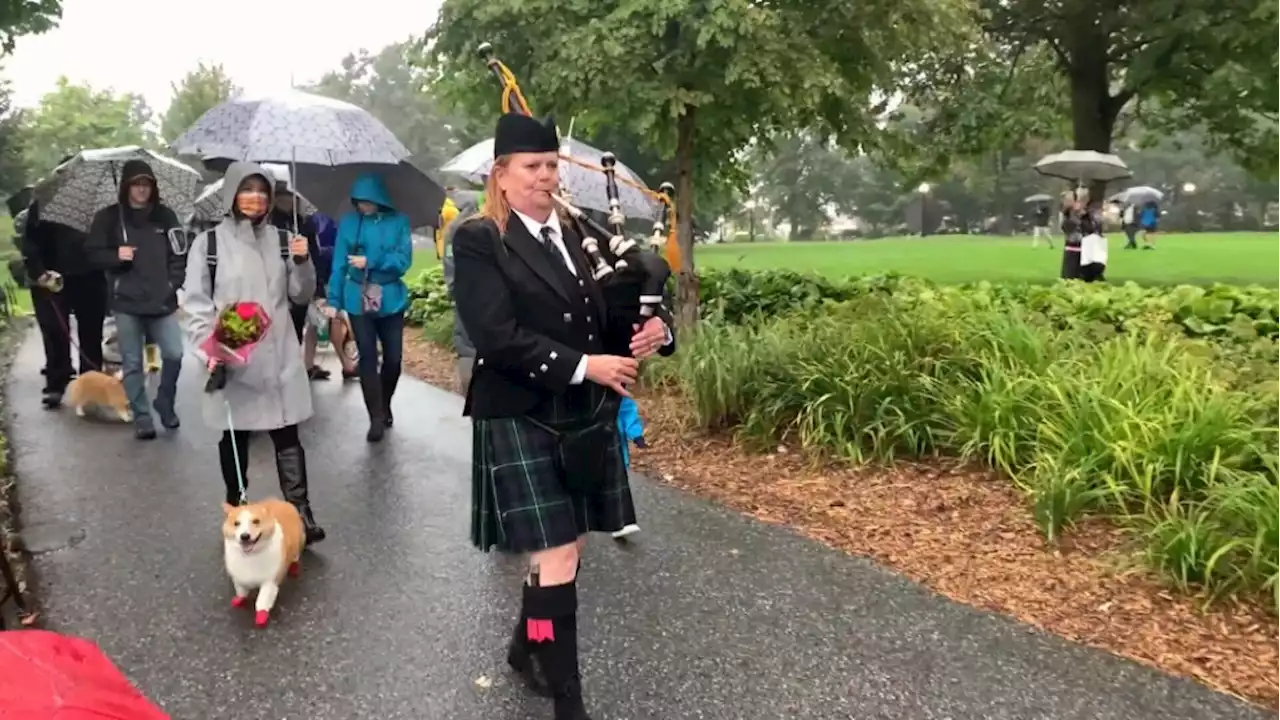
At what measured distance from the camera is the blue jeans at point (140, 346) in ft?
25.5

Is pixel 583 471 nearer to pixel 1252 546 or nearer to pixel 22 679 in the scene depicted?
pixel 22 679

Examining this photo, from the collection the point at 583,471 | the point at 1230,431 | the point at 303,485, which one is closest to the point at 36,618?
the point at 303,485

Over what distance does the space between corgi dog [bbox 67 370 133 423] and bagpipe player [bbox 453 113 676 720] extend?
20.7 ft

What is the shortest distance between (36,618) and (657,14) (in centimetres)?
587

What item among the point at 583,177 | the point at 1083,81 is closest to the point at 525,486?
the point at 583,177

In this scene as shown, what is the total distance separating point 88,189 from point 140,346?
1.65m

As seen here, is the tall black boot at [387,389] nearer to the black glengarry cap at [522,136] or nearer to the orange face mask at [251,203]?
the orange face mask at [251,203]

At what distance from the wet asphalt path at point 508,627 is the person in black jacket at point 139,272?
1628 mm

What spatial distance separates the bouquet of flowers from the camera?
15.8 feet

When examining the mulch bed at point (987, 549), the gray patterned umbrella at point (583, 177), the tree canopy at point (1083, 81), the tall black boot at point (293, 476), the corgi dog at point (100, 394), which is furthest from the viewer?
the tree canopy at point (1083, 81)

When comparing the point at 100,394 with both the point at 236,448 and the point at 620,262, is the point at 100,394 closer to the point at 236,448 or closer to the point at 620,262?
the point at 236,448

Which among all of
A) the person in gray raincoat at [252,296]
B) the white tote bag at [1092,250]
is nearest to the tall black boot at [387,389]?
the person in gray raincoat at [252,296]

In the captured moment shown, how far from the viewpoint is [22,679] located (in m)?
1.33

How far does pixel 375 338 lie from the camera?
7777 millimetres
